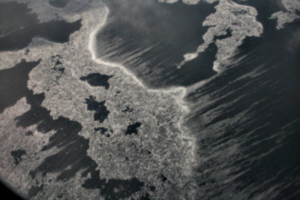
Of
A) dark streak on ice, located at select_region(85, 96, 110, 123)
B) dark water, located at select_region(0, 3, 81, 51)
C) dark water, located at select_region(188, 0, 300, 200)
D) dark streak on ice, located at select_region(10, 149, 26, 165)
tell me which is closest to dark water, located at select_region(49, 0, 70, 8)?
dark water, located at select_region(0, 3, 81, 51)

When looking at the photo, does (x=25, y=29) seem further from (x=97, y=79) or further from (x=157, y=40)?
(x=157, y=40)

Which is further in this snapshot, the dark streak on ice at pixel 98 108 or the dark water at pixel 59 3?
the dark water at pixel 59 3

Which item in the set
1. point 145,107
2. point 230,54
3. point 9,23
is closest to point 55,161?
point 145,107

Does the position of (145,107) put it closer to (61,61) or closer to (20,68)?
(61,61)

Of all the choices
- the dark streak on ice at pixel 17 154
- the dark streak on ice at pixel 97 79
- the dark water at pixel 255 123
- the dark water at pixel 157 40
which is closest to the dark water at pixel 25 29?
the dark water at pixel 157 40

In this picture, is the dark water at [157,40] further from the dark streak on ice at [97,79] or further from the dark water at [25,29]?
the dark water at [25,29]

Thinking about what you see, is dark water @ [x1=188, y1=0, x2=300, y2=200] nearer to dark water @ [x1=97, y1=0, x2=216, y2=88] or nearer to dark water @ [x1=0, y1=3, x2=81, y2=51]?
dark water @ [x1=97, y1=0, x2=216, y2=88]
